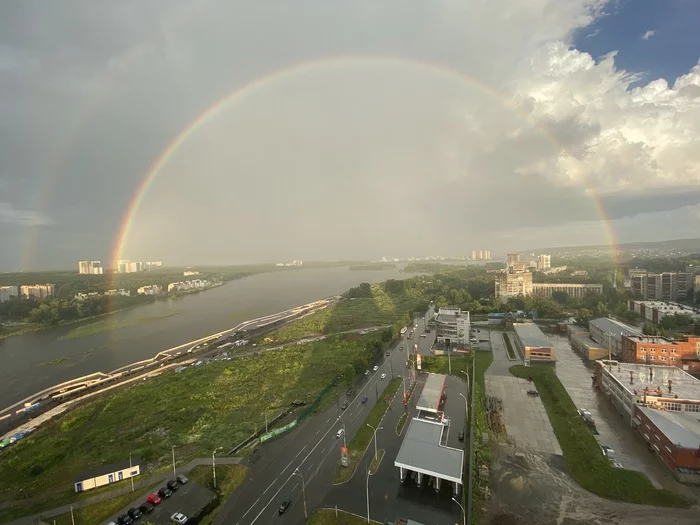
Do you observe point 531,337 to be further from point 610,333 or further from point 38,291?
point 38,291

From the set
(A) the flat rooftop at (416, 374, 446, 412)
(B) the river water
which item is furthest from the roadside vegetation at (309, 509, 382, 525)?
(B) the river water

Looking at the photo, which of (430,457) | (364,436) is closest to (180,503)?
(364,436)

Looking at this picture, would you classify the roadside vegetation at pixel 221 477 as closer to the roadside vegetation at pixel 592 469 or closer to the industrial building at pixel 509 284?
the roadside vegetation at pixel 592 469

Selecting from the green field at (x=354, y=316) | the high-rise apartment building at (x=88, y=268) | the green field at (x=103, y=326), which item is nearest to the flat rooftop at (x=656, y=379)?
the green field at (x=354, y=316)

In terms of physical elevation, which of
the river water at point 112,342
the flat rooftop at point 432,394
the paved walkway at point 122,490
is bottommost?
the river water at point 112,342

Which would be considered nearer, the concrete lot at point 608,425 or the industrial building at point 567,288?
the concrete lot at point 608,425

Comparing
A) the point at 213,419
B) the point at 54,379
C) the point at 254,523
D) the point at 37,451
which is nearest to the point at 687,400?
the point at 254,523

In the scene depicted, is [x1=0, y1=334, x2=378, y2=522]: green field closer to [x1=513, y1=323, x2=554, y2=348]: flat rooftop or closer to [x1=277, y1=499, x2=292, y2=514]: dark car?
[x1=277, y1=499, x2=292, y2=514]: dark car
